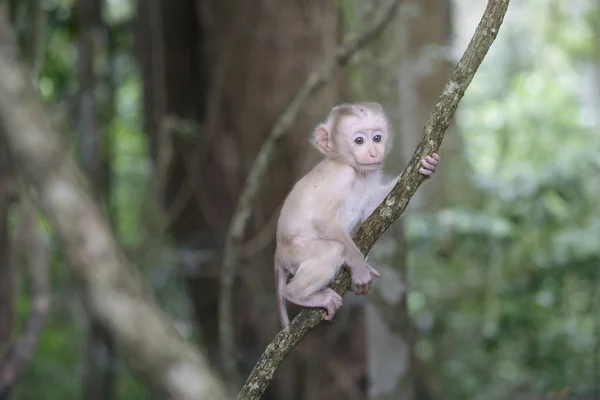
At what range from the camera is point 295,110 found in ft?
11.2

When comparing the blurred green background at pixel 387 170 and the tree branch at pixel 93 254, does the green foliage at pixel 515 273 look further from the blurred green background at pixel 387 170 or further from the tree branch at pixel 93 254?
the tree branch at pixel 93 254

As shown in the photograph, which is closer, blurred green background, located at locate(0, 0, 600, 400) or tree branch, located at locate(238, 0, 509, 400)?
tree branch, located at locate(238, 0, 509, 400)

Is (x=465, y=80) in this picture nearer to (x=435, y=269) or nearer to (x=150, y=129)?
(x=435, y=269)

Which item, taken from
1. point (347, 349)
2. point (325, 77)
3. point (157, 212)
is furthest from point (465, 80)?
point (157, 212)

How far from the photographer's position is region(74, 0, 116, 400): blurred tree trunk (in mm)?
4781

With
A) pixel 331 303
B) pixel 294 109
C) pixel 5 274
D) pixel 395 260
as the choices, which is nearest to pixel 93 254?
pixel 331 303

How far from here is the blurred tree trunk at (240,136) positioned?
13.8ft

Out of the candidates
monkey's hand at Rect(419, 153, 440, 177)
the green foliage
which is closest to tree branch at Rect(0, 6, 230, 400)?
monkey's hand at Rect(419, 153, 440, 177)

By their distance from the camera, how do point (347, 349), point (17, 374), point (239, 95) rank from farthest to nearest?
point (239, 95), point (347, 349), point (17, 374)

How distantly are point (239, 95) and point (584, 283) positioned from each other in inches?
101

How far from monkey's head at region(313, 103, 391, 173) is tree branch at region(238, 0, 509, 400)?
2.12ft

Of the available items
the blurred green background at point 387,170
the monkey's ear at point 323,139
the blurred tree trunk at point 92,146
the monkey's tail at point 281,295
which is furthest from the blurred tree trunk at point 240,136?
→ the monkey's tail at point 281,295

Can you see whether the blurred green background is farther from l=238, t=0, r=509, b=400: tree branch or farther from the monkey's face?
l=238, t=0, r=509, b=400: tree branch

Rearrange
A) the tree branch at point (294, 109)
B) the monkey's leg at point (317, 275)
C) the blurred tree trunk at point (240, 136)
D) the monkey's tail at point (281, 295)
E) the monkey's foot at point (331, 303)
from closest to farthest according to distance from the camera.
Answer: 1. the monkey's foot at point (331, 303)
2. the monkey's leg at point (317, 275)
3. the monkey's tail at point (281, 295)
4. the tree branch at point (294, 109)
5. the blurred tree trunk at point (240, 136)
